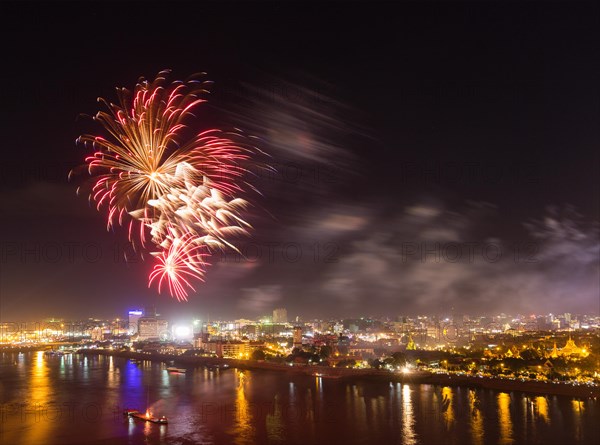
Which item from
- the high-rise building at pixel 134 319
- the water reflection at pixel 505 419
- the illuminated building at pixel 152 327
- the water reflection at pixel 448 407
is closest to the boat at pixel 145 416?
the water reflection at pixel 448 407

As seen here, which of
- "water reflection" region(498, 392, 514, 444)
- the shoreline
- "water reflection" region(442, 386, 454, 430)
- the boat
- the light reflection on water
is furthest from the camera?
the shoreline

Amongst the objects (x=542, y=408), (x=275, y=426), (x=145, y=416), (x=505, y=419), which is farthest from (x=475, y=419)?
(x=145, y=416)

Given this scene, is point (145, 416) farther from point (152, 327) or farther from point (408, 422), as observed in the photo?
point (152, 327)

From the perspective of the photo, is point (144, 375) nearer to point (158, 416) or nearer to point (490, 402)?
point (158, 416)

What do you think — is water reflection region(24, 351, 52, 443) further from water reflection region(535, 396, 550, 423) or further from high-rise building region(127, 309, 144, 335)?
high-rise building region(127, 309, 144, 335)

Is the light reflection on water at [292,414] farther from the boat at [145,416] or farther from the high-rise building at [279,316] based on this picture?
the high-rise building at [279,316]

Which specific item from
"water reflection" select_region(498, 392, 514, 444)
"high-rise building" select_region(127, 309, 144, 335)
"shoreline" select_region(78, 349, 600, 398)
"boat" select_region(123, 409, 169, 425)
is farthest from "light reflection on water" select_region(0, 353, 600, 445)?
"high-rise building" select_region(127, 309, 144, 335)
